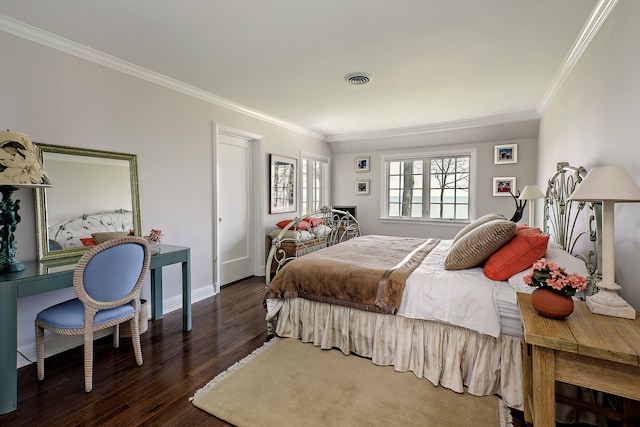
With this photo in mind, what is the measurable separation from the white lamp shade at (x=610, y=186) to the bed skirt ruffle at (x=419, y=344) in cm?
91

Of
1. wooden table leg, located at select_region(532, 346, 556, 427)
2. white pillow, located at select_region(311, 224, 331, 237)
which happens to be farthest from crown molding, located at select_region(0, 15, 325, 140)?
wooden table leg, located at select_region(532, 346, 556, 427)

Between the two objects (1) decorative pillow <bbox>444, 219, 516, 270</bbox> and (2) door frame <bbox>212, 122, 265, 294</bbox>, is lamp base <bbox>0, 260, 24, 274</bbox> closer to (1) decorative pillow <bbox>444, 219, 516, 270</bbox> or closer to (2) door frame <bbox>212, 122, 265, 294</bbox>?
(2) door frame <bbox>212, 122, 265, 294</bbox>

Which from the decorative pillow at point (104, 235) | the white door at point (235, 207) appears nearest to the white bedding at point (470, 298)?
the decorative pillow at point (104, 235)

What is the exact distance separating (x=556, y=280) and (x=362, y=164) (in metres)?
4.81

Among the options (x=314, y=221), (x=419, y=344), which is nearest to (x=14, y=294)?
(x=419, y=344)

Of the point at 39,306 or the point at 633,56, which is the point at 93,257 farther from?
the point at 633,56

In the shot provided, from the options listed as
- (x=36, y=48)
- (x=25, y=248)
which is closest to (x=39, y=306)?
(x=25, y=248)

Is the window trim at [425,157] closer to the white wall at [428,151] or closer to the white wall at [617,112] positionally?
the white wall at [428,151]

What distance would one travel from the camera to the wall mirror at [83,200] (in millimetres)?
2355

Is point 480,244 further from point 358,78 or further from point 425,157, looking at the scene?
point 425,157

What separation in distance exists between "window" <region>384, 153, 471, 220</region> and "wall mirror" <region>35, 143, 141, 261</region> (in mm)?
4299

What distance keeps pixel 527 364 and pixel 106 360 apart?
279 centimetres

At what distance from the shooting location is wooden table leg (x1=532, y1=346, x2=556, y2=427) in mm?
1206

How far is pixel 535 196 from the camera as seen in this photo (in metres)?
3.43
